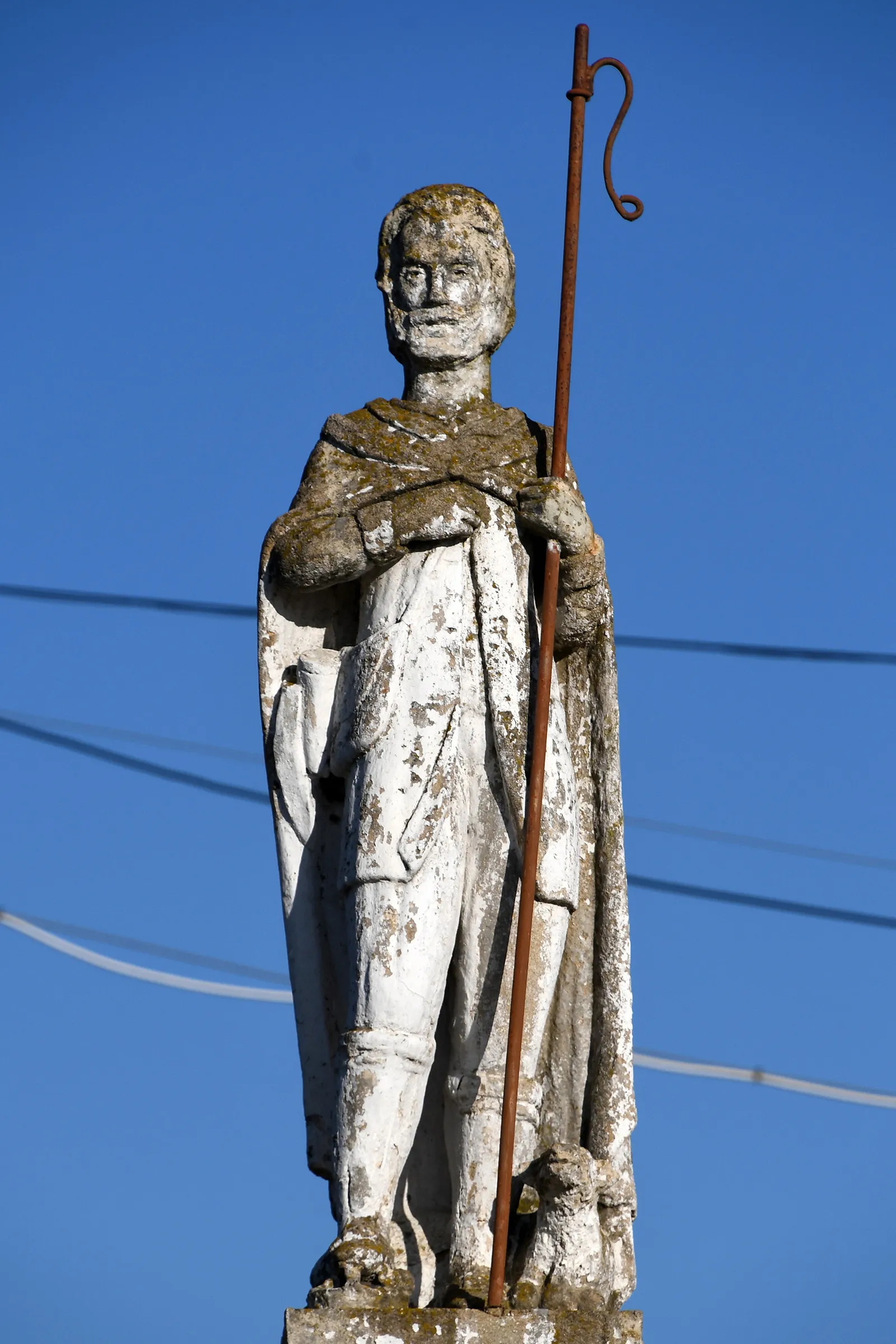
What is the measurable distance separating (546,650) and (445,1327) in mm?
2652

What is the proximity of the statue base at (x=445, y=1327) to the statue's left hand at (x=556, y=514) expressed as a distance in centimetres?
305

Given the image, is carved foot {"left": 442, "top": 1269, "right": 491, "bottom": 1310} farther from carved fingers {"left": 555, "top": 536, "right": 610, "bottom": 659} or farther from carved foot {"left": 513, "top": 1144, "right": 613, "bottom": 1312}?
carved fingers {"left": 555, "top": 536, "right": 610, "bottom": 659}

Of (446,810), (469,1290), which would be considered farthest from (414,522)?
(469,1290)

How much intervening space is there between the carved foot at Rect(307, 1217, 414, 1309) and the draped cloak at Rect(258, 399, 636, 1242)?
1.74ft

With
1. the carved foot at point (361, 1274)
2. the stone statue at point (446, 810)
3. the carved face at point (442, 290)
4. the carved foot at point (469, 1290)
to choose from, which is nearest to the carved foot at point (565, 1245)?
the stone statue at point (446, 810)

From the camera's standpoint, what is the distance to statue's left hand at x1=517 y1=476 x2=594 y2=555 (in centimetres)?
1029

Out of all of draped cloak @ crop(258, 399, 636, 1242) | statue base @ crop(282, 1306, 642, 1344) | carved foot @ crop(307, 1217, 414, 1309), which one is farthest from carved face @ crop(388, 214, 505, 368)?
statue base @ crop(282, 1306, 642, 1344)

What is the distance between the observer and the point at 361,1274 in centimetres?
931

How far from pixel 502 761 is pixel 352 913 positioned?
855 millimetres

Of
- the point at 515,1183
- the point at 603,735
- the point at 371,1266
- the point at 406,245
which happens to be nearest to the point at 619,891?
the point at 603,735

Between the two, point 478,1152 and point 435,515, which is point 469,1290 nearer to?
point 478,1152

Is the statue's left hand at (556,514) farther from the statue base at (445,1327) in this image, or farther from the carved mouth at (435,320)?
the statue base at (445,1327)

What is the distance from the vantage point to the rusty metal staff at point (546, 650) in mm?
9516

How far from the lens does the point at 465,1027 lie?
1005 cm
